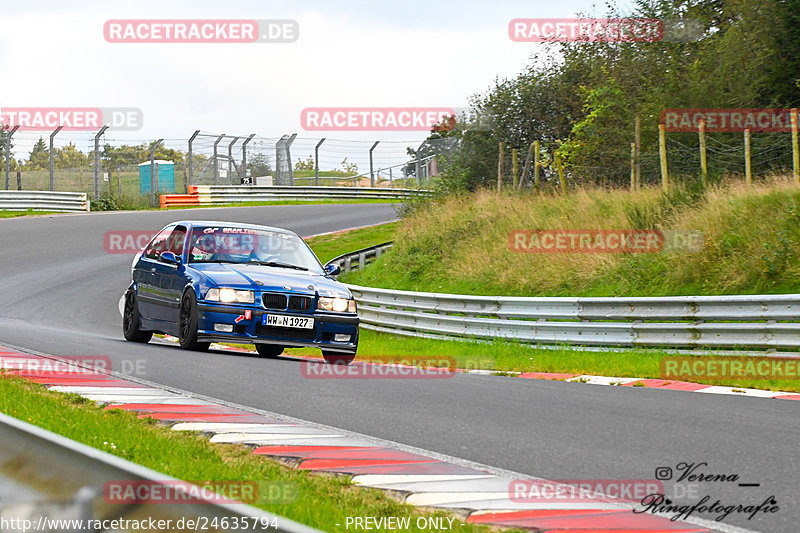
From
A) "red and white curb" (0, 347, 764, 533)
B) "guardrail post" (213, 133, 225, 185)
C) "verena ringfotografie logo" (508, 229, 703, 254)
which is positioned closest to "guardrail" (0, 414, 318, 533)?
"red and white curb" (0, 347, 764, 533)

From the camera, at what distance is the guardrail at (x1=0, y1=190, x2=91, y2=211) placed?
116 ft

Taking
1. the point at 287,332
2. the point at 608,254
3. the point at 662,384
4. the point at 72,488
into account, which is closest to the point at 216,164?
the point at 608,254

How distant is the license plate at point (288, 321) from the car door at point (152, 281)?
179cm

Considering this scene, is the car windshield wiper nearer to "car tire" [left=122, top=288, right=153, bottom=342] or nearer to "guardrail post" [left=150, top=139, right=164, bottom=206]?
"car tire" [left=122, top=288, right=153, bottom=342]

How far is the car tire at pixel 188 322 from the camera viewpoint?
38.1 feet

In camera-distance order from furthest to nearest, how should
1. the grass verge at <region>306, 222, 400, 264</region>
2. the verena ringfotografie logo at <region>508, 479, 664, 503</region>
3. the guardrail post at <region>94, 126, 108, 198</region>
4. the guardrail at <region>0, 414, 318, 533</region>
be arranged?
the guardrail post at <region>94, 126, 108, 198</region> → the grass verge at <region>306, 222, 400, 264</region> → the verena ringfotografie logo at <region>508, 479, 664, 503</region> → the guardrail at <region>0, 414, 318, 533</region>

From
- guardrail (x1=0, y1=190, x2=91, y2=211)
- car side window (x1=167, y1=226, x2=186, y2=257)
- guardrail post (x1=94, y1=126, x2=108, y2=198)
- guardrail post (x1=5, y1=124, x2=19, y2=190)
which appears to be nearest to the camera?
car side window (x1=167, y1=226, x2=186, y2=257)

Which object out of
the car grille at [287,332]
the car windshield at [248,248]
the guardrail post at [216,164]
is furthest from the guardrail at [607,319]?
the guardrail post at [216,164]

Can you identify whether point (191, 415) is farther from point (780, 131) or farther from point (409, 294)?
point (780, 131)

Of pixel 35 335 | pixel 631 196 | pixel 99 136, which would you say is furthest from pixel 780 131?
pixel 99 136

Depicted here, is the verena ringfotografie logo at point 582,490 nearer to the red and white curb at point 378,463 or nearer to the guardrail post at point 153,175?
the red and white curb at point 378,463

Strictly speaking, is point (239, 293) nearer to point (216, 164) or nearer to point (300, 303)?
point (300, 303)

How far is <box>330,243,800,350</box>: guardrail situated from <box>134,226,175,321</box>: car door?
504 centimetres

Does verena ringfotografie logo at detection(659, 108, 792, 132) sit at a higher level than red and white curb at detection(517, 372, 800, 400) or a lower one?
higher
